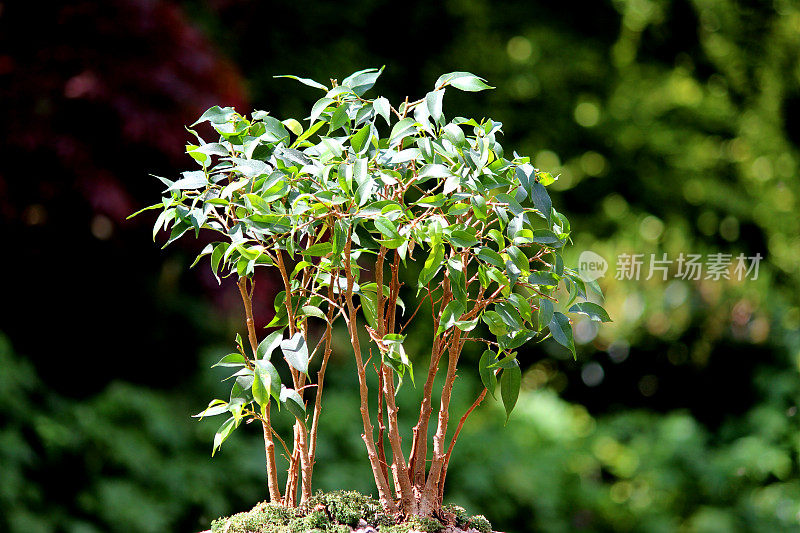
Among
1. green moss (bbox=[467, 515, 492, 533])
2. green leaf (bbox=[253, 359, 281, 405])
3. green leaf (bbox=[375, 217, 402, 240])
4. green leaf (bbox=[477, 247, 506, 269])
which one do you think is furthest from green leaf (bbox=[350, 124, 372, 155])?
green moss (bbox=[467, 515, 492, 533])

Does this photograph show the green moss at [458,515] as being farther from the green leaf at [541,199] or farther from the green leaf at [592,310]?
the green leaf at [541,199]

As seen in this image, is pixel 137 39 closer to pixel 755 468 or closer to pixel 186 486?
pixel 186 486

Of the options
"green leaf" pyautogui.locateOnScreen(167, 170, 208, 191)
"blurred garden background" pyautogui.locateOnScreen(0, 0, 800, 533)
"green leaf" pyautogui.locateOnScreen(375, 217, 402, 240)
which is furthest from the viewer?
"blurred garden background" pyautogui.locateOnScreen(0, 0, 800, 533)

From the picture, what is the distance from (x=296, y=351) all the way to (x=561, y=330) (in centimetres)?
37

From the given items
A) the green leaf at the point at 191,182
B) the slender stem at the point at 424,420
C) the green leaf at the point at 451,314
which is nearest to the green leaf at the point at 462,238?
the green leaf at the point at 451,314

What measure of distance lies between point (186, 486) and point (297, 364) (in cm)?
204

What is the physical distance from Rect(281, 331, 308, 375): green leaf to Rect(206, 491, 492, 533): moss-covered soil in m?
0.25

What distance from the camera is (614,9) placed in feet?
17.1

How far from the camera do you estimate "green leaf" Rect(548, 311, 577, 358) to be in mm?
1063

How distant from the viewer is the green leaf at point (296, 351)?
1.06 m

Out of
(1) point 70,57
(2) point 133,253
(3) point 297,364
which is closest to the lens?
(3) point 297,364

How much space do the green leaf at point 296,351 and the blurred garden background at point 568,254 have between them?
1.85 m

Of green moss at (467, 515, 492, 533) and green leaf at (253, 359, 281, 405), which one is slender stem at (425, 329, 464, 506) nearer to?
green moss at (467, 515, 492, 533)

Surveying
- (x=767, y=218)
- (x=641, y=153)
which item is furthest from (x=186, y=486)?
(x=767, y=218)
